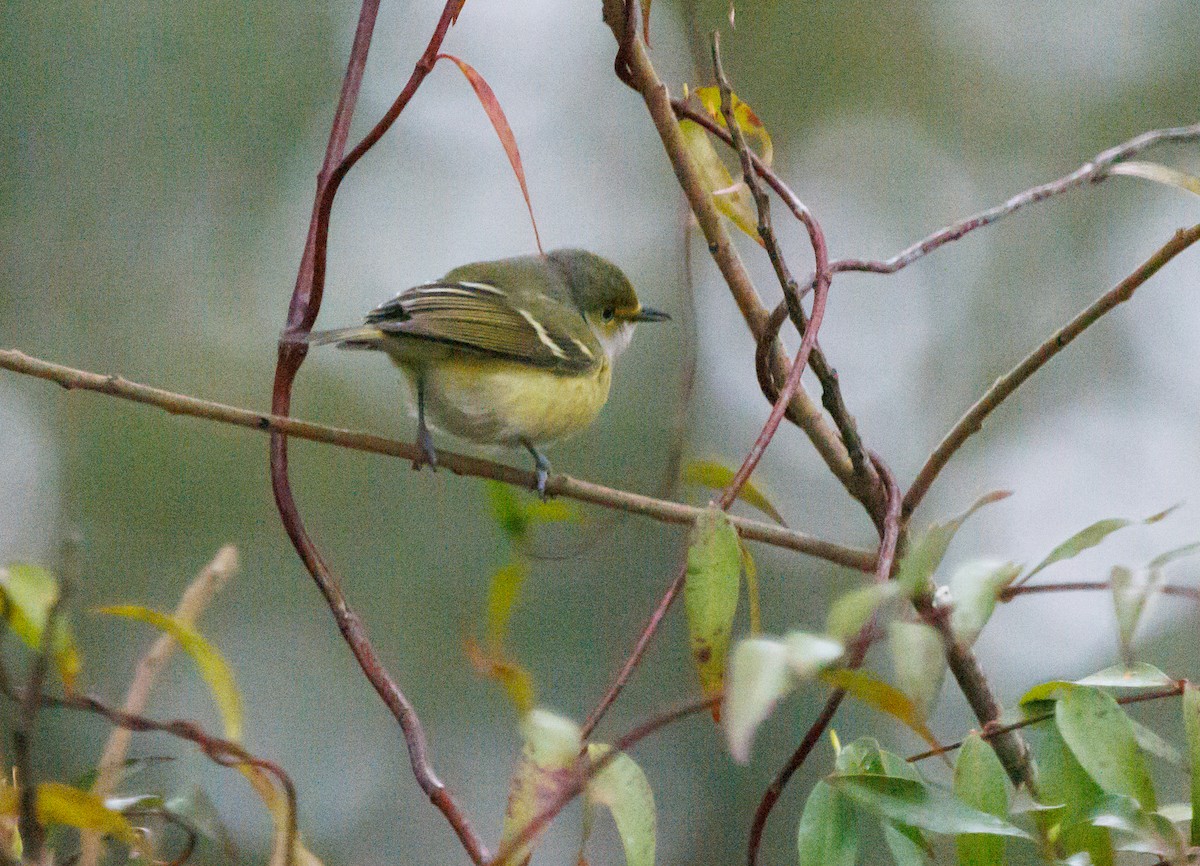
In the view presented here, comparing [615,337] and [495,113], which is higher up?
[495,113]

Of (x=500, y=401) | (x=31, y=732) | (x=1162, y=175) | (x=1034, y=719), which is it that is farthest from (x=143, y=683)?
(x=500, y=401)

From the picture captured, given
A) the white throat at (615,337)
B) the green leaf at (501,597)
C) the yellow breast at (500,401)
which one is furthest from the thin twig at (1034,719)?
the white throat at (615,337)

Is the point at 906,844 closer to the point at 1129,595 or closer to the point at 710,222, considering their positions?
the point at 1129,595

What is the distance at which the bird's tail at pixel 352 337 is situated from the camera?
6.31ft

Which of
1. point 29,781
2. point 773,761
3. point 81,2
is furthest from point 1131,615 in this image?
point 81,2

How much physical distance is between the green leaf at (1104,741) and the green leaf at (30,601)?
864 millimetres

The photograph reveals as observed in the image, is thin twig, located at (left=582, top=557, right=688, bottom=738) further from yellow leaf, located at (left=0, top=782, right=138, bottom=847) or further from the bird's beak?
the bird's beak

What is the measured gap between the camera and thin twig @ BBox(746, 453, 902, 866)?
2.92 feet

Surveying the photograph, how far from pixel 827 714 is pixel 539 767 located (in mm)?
260

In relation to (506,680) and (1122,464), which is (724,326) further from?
(506,680)

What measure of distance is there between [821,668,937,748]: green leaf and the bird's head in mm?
2364

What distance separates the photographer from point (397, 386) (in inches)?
173

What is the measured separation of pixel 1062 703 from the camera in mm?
1045

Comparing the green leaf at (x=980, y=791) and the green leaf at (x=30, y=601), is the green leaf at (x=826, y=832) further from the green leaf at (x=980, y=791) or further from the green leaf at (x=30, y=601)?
the green leaf at (x=30, y=601)
